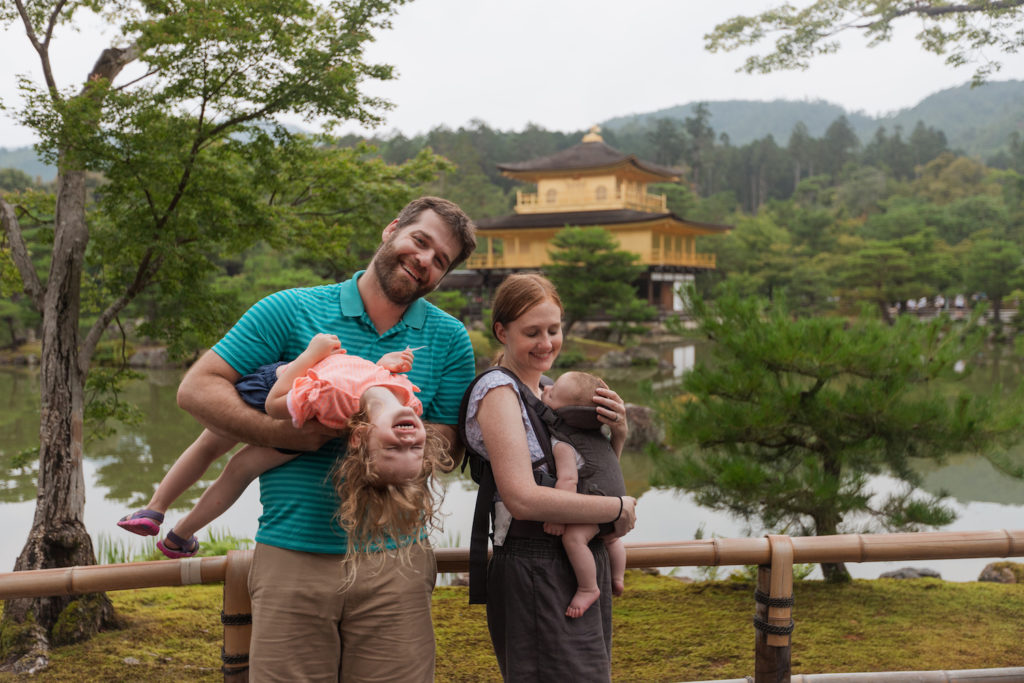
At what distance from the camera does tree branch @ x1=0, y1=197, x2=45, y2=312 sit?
3078mm

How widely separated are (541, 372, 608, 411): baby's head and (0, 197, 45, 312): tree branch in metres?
2.64

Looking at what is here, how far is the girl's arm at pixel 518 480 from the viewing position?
1183 mm

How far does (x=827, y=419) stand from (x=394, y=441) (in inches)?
118

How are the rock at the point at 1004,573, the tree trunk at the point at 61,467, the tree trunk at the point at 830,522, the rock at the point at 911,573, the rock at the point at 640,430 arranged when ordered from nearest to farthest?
the tree trunk at the point at 61,467 < the tree trunk at the point at 830,522 < the rock at the point at 1004,573 < the rock at the point at 911,573 < the rock at the point at 640,430

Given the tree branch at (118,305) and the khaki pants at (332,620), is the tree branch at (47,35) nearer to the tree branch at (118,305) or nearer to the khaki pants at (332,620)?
the tree branch at (118,305)

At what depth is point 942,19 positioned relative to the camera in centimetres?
361

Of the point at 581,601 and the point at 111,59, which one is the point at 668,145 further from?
the point at 581,601

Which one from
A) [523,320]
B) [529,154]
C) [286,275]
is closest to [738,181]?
[529,154]

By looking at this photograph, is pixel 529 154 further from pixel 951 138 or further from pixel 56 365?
pixel 951 138

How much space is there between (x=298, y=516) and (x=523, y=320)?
474 millimetres

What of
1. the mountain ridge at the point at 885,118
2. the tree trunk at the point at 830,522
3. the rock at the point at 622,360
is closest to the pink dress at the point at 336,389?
the tree trunk at the point at 830,522

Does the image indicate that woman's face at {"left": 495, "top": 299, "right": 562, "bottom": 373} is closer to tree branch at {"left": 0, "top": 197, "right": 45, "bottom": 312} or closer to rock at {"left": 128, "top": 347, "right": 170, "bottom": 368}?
tree branch at {"left": 0, "top": 197, "right": 45, "bottom": 312}

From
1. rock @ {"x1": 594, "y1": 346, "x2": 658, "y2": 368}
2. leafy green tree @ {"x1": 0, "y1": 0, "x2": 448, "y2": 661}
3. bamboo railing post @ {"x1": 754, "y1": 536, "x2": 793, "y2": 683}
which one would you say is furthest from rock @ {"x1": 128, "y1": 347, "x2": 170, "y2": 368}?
bamboo railing post @ {"x1": 754, "y1": 536, "x2": 793, "y2": 683}

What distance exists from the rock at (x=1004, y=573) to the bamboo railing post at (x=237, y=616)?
3.95 m
